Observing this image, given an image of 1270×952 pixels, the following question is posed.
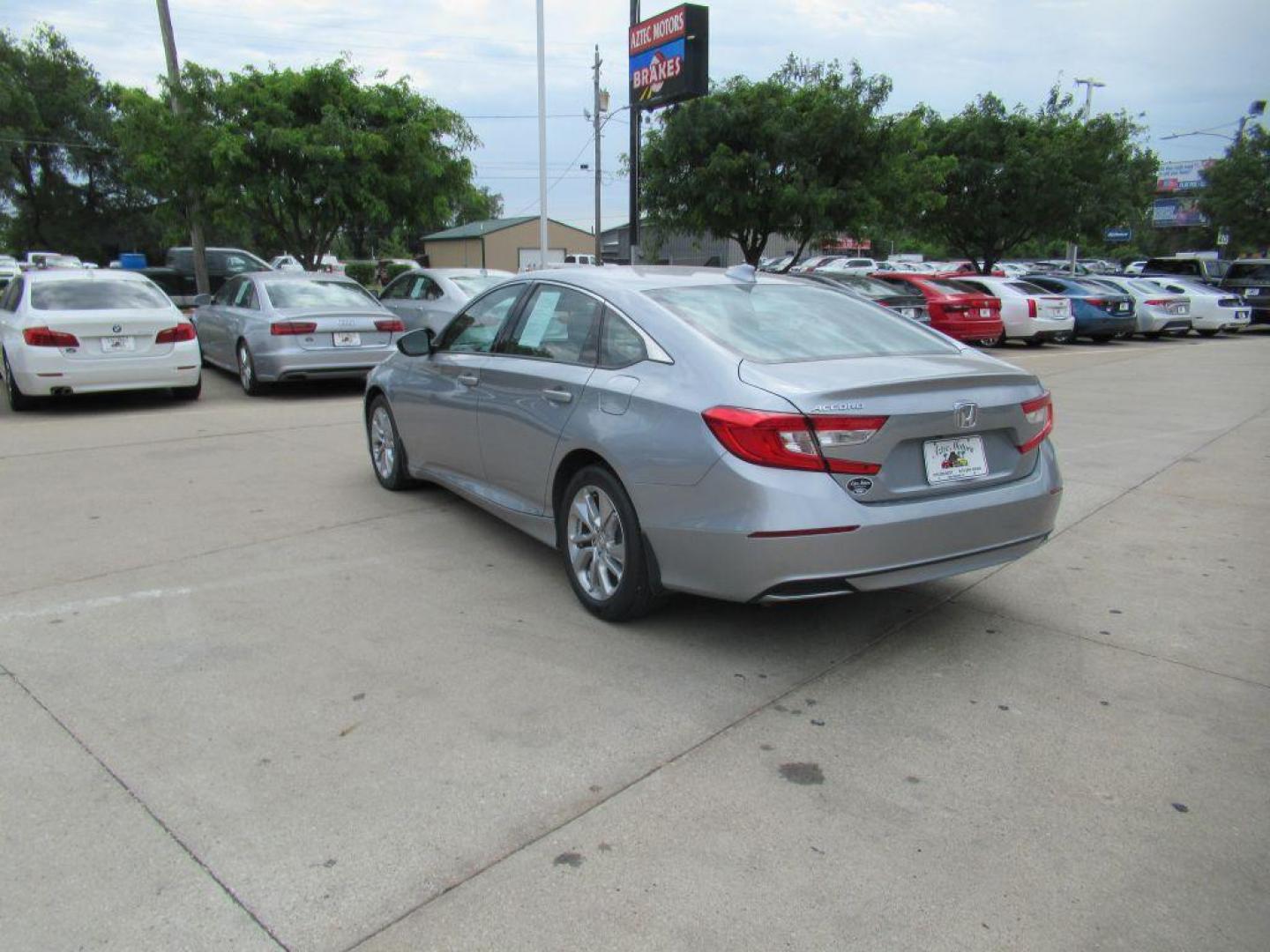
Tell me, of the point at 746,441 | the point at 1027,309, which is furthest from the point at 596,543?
the point at 1027,309

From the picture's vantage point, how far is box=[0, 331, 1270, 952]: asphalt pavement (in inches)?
96.4

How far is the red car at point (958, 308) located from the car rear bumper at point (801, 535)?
14.5m

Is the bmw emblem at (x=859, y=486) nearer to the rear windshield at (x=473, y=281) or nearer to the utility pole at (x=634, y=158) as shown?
the rear windshield at (x=473, y=281)

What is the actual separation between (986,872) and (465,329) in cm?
406

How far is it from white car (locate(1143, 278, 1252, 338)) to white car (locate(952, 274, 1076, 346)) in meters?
5.15

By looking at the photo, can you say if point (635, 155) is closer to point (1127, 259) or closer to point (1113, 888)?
point (1113, 888)

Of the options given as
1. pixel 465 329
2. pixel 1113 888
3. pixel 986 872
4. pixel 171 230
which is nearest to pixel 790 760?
pixel 986 872

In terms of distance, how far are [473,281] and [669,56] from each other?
4.88 m

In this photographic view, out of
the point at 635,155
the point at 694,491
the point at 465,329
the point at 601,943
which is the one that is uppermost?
the point at 635,155

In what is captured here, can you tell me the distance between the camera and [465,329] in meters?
5.65

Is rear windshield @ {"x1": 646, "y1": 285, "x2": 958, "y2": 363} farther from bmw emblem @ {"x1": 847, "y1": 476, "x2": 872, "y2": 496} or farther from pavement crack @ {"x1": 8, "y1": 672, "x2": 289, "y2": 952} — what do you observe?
pavement crack @ {"x1": 8, "y1": 672, "x2": 289, "y2": 952}

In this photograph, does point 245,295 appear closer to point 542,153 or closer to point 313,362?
point 313,362

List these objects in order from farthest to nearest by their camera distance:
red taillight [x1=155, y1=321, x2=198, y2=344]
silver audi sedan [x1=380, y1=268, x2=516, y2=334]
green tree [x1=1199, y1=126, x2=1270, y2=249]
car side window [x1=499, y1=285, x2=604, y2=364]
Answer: green tree [x1=1199, y1=126, x2=1270, y2=249] < silver audi sedan [x1=380, y1=268, x2=516, y2=334] < red taillight [x1=155, y1=321, x2=198, y2=344] < car side window [x1=499, y1=285, x2=604, y2=364]

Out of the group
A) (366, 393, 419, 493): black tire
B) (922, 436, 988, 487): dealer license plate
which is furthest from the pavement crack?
(366, 393, 419, 493): black tire
